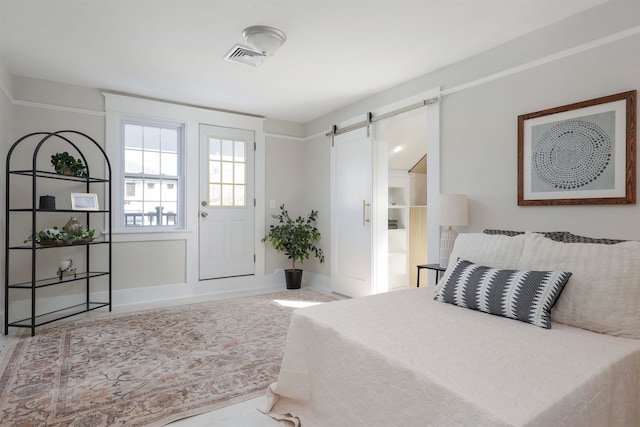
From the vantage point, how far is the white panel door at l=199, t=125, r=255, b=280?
15.0 feet

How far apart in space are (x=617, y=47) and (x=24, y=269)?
5.15m

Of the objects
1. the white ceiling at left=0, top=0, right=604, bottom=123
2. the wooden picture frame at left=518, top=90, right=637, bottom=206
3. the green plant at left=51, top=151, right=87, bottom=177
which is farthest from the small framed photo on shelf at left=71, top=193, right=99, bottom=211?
the wooden picture frame at left=518, top=90, right=637, bottom=206

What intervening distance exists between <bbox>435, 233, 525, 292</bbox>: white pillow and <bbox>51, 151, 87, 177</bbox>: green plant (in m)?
3.44

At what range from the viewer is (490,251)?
215cm

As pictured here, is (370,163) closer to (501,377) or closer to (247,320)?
(247,320)

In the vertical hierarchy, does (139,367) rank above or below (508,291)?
below

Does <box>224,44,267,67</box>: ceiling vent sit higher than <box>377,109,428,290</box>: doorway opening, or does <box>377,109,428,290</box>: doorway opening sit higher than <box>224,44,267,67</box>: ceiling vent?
<box>224,44,267,67</box>: ceiling vent

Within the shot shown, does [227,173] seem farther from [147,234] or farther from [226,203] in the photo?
[147,234]

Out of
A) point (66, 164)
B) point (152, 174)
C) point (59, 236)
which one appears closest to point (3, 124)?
point (66, 164)

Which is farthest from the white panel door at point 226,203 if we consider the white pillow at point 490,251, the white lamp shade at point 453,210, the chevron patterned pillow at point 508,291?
the chevron patterned pillow at point 508,291

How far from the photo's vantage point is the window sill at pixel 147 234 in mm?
4008

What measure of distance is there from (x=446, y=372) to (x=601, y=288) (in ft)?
3.26

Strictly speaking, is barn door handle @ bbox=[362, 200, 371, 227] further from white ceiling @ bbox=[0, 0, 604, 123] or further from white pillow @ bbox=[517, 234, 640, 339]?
white pillow @ bbox=[517, 234, 640, 339]

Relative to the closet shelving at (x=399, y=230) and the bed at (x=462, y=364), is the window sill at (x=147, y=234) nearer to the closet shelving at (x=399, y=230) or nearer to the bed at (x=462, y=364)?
the closet shelving at (x=399, y=230)
